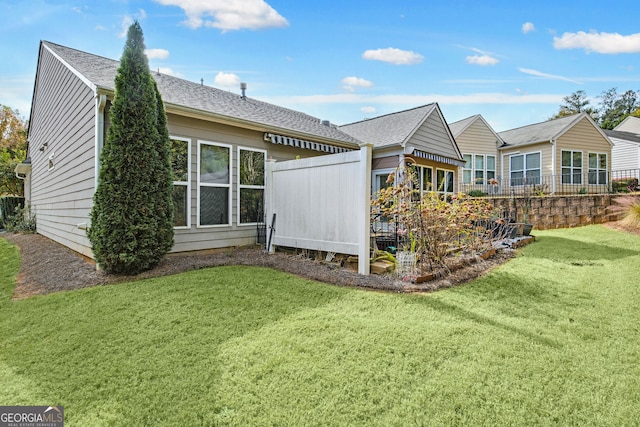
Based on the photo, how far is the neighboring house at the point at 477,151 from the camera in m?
17.5

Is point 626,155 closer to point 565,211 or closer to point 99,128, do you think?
point 565,211

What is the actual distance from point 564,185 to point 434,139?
34.0ft

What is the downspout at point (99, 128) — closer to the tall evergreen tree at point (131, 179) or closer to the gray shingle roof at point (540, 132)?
the tall evergreen tree at point (131, 179)

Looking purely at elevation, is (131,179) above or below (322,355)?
Answer: above

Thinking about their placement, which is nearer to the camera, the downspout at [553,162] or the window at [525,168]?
the downspout at [553,162]

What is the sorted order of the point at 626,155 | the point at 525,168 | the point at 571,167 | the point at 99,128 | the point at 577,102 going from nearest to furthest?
the point at 99,128 < the point at 571,167 < the point at 525,168 < the point at 626,155 < the point at 577,102

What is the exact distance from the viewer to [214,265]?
5.64 meters

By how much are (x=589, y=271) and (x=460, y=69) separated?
1063cm

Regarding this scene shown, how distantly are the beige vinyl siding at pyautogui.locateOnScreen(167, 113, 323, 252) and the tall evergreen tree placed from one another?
1.09 m

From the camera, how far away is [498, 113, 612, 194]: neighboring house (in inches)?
660

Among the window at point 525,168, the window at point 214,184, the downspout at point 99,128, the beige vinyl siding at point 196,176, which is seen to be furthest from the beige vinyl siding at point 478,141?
the downspout at point 99,128

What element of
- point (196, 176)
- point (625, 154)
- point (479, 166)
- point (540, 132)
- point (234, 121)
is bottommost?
point (196, 176)

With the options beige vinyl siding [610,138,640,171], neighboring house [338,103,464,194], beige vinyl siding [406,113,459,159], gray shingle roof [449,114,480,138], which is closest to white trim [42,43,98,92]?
neighboring house [338,103,464,194]

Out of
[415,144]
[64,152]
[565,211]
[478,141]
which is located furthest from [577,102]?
[64,152]
